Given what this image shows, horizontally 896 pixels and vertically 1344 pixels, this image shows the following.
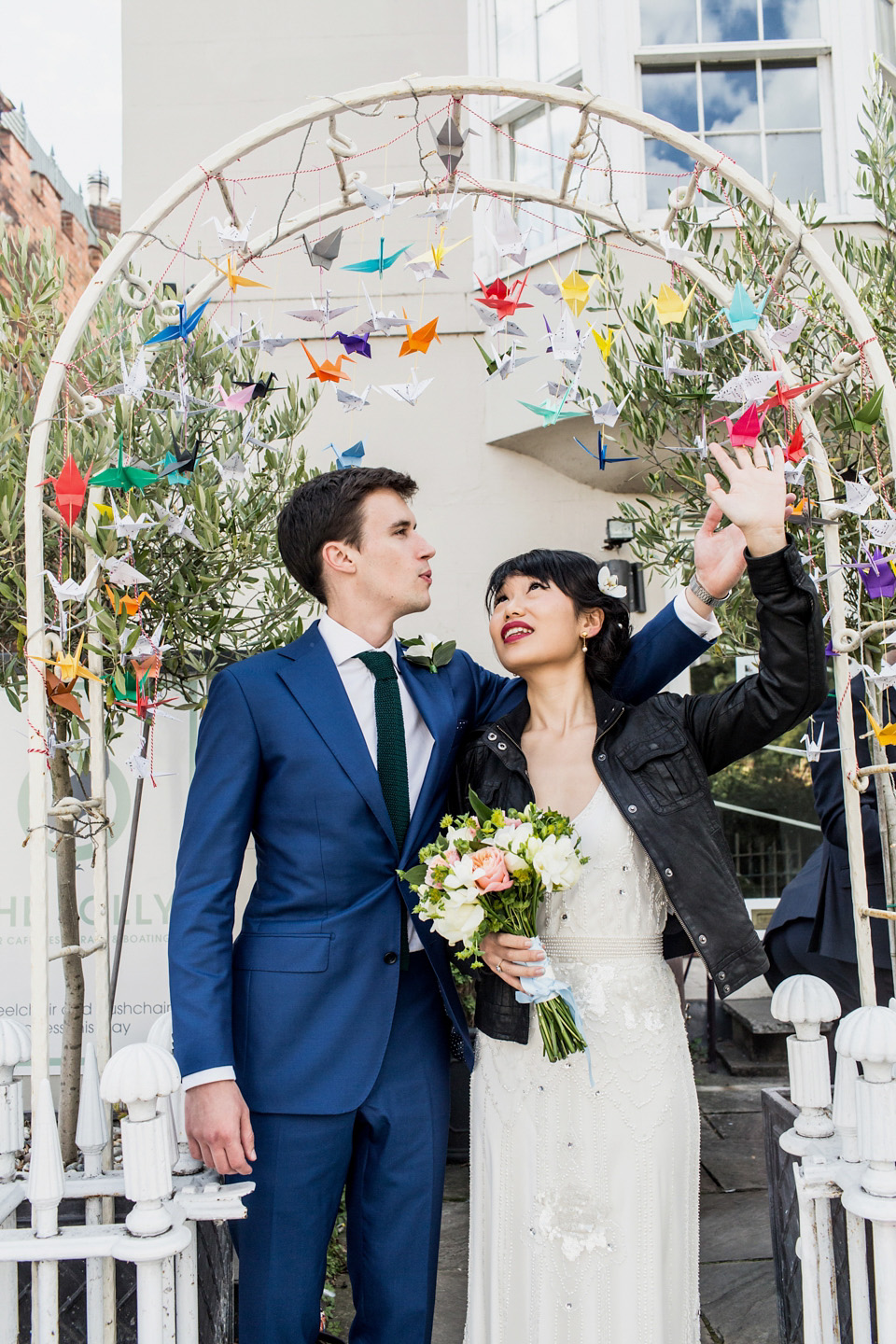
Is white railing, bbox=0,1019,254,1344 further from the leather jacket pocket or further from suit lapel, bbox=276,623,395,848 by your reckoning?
the leather jacket pocket

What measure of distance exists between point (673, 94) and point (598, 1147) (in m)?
5.55

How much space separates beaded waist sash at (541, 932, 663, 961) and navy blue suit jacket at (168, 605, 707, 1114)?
28 cm

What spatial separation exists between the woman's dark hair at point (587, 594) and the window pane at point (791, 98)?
14.3 feet

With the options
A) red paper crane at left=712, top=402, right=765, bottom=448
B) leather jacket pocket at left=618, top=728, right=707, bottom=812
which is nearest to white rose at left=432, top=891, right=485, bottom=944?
leather jacket pocket at left=618, top=728, right=707, bottom=812

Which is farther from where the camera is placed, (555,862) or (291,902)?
(291,902)

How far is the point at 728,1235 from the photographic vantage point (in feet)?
13.1

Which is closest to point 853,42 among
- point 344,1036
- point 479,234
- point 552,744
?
point 479,234

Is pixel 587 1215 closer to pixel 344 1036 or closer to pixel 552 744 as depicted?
pixel 344 1036

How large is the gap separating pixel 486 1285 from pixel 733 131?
576 centimetres

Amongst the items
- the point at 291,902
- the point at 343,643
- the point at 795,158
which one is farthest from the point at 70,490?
the point at 795,158

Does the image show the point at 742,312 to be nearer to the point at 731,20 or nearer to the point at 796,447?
the point at 796,447

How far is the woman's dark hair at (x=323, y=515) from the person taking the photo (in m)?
2.57

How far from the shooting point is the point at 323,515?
259 centimetres

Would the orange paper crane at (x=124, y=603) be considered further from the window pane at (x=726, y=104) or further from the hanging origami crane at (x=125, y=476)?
the window pane at (x=726, y=104)
